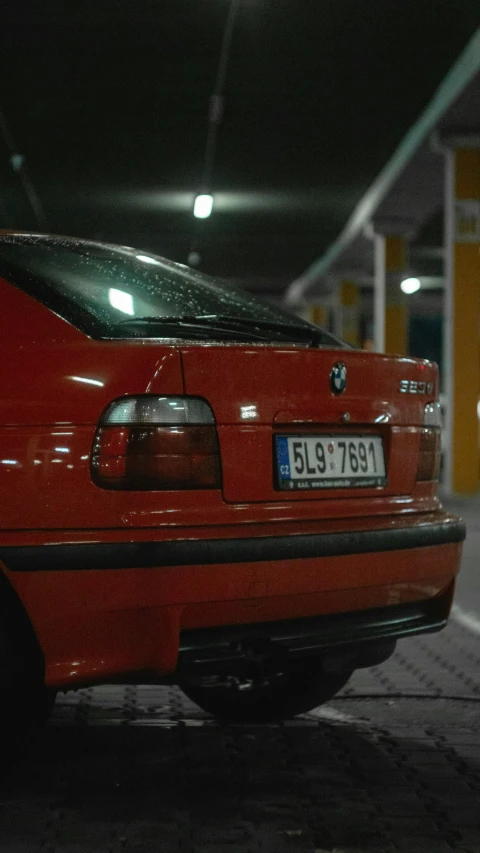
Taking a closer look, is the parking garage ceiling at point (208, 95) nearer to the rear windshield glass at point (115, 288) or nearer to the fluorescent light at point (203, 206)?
the fluorescent light at point (203, 206)

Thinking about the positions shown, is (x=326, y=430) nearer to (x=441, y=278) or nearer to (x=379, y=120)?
(x=379, y=120)

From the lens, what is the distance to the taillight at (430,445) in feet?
12.1

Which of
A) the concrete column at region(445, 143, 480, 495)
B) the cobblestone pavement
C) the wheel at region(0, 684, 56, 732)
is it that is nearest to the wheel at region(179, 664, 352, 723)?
the cobblestone pavement

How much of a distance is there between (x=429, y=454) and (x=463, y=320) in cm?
1385

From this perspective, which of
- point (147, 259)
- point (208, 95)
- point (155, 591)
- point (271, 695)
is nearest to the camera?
point (155, 591)

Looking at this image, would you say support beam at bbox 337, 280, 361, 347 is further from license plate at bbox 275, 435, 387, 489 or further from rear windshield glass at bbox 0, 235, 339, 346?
license plate at bbox 275, 435, 387, 489

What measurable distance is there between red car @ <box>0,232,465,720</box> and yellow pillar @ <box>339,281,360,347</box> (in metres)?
31.1

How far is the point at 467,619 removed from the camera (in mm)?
6641

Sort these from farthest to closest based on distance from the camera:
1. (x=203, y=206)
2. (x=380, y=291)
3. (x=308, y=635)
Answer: (x=380, y=291) → (x=203, y=206) → (x=308, y=635)

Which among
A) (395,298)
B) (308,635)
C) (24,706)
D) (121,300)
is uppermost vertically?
(395,298)

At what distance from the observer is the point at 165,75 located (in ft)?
47.2

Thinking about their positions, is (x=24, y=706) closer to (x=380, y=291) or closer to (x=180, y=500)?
(x=180, y=500)

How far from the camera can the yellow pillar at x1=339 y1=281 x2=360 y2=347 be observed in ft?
113

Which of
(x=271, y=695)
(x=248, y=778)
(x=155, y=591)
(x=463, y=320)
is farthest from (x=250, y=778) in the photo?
(x=463, y=320)
